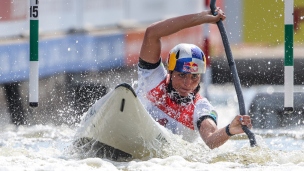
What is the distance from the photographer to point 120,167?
723 centimetres

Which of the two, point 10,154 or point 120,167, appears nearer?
point 120,167

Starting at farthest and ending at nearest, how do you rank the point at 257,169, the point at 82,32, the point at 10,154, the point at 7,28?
the point at 82,32
the point at 7,28
the point at 10,154
the point at 257,169

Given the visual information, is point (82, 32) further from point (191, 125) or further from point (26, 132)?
point (191, 125)

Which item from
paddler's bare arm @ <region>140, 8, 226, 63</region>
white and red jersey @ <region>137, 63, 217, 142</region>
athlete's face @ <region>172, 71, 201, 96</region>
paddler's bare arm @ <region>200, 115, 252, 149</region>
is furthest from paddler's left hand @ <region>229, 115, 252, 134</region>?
paddler's bare arm @ <region>140, 8, 226, 63</region>

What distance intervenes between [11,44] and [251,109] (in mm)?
2628

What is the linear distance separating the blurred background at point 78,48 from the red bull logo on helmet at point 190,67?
10.9ft

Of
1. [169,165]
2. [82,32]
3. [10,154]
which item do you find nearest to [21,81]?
[82,32]

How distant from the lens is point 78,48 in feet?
41.0

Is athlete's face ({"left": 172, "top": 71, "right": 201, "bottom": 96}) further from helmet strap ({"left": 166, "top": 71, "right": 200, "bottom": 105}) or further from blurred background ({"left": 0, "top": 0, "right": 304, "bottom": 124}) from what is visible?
blurred background ({"left": 0, "top": 0, "right": 304, "bottom": 124})

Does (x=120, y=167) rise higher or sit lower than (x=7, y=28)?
lower

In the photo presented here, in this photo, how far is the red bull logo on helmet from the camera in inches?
315

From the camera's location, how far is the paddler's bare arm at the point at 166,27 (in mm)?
7988

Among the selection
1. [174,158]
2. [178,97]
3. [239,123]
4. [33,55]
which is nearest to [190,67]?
[178,97]

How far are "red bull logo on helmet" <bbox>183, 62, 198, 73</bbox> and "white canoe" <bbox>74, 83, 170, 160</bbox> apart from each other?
548mm
